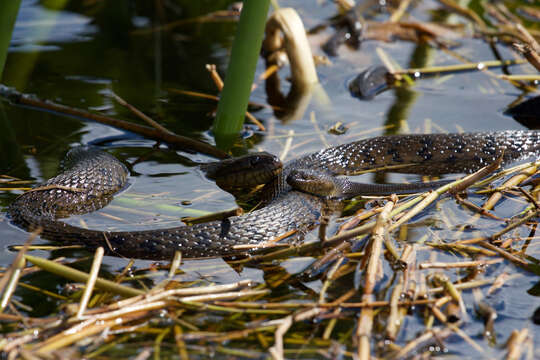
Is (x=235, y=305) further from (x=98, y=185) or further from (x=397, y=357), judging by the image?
(x=98, y=185)

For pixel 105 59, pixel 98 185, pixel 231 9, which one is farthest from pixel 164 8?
pixel 98 185

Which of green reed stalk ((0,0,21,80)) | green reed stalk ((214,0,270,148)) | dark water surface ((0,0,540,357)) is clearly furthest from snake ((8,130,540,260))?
green reed stalk ((0,0,21,80))

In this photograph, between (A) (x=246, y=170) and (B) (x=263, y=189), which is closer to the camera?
(A) (x=246, y=170)

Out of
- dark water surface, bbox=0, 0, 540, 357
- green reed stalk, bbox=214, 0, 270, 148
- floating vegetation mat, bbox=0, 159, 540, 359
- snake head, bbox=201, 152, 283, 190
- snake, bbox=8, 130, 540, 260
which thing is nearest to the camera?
floating vegetation mat, bbox=0, 159, 540, 359

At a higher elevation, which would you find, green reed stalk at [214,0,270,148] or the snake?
green reed stalk at [214,0,270,148]

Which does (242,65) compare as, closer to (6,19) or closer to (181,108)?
(181,108)

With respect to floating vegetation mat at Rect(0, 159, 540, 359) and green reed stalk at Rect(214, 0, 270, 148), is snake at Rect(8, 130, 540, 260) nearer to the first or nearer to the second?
floating vegetation mat at Rect(0, 159, 540, 359)

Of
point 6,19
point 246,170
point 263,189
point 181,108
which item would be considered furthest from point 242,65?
point 6,19
